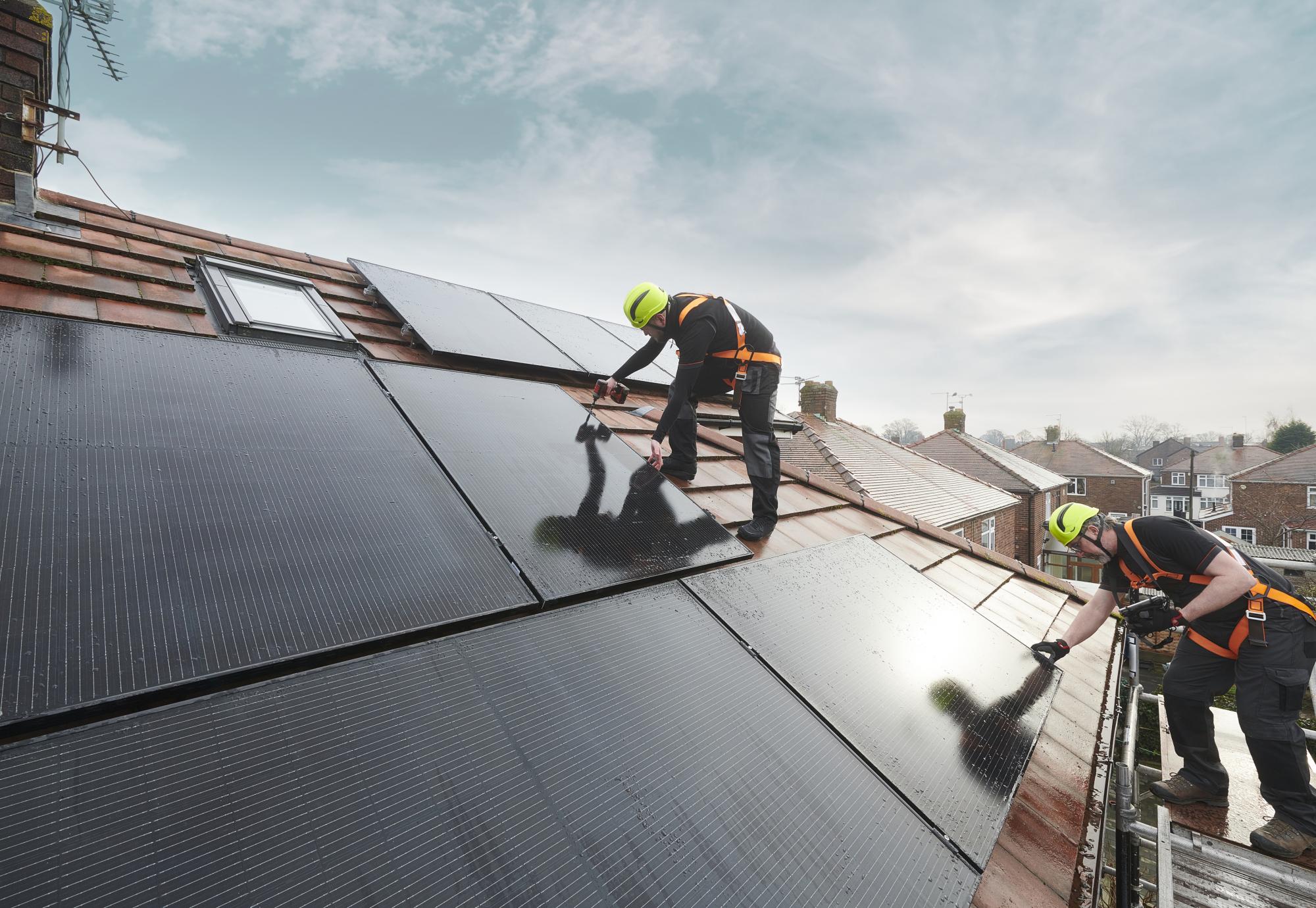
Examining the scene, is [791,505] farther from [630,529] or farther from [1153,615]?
[1153,615]

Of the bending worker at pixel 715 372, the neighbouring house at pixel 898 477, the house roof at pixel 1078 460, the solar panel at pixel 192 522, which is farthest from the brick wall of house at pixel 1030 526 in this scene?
the solar panel at pixel 192 522

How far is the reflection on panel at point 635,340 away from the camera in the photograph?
672 centimetres

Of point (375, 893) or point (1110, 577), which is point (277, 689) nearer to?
point (375, 893)

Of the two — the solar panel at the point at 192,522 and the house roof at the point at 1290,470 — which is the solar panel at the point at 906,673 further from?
the house roof at the point at 1290,470

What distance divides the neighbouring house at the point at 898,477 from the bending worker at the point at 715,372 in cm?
799

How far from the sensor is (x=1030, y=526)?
81.0 ft

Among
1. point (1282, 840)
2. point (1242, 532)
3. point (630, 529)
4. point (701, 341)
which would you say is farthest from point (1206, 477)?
point (630, 529)

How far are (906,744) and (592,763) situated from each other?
1.31 m

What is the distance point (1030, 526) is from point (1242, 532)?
94.1ft

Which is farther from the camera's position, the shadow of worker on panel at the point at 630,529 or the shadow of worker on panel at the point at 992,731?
the shadow of worker on panel at the point at 630,529

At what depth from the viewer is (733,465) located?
4926 millimetres

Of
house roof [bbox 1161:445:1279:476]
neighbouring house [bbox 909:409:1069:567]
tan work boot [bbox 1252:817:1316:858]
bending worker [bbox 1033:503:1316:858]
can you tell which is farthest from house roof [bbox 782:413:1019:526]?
house roof [bbox 1161:445:1279:476]

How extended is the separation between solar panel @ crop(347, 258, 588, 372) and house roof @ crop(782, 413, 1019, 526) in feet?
28.7

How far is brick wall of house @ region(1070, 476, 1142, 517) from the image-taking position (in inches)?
1582
